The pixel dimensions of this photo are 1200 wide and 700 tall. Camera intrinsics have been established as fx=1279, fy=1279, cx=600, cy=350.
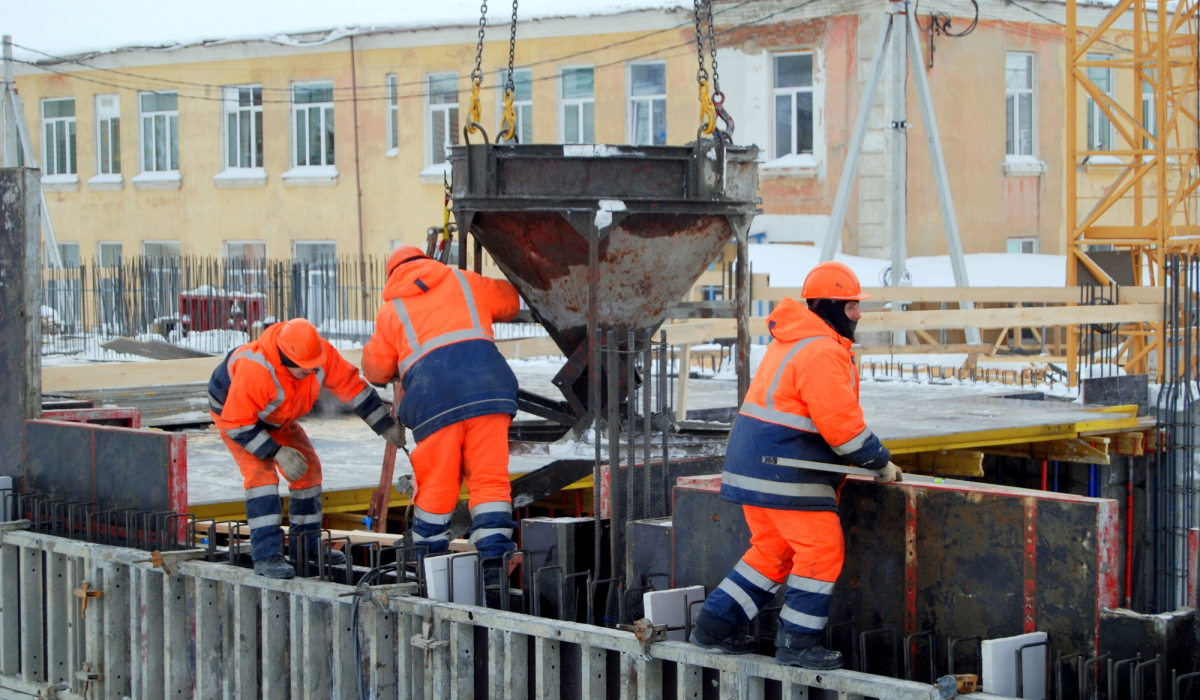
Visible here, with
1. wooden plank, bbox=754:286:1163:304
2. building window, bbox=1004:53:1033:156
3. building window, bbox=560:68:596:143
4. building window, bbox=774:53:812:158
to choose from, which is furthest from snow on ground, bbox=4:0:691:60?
wooden plank, bbox=754:286:1163:304

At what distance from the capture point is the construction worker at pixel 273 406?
6.08 m

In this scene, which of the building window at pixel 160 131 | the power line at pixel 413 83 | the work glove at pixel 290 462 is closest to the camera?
the work glove at pixel 290 462

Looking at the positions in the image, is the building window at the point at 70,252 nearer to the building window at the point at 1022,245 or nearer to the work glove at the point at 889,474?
the building window at the point at 1022,245

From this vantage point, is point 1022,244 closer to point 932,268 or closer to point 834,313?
point 932,268

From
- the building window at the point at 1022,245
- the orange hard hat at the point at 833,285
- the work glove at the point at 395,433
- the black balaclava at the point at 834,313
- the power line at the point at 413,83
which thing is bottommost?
the work glove at the point at 395,433

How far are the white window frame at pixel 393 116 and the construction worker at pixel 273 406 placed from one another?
66.2 feet

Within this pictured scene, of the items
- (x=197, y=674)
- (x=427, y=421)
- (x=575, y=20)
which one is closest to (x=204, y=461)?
(x=197, y=674)

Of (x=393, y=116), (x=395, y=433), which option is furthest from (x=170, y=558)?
(x=393, y=116)

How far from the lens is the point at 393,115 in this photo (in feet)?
85.7

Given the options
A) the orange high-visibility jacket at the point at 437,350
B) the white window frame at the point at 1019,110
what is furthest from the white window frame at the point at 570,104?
the orange high-visibility jacket at the point at 437,350

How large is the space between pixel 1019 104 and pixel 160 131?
18.1m

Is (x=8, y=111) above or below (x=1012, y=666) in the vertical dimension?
above

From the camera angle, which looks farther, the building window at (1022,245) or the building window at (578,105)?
the building window at (578,105)

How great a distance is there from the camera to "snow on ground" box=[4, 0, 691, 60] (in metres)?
24.7
